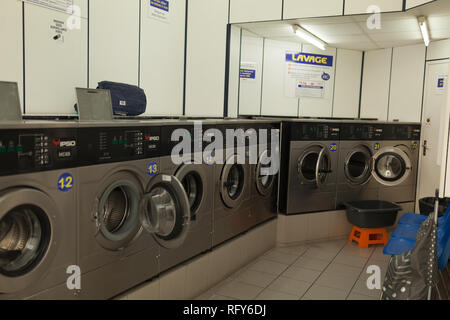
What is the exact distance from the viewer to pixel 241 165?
389 cm

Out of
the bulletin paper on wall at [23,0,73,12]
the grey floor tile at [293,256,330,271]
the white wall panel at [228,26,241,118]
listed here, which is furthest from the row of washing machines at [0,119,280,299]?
the white wall panel at [228,26,241,118]

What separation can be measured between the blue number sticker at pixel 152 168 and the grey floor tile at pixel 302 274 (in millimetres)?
1793

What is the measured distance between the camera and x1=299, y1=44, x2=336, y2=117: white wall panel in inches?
234

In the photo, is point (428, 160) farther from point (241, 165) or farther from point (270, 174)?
point (241, 165)

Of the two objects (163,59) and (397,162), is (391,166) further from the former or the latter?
(163,59)

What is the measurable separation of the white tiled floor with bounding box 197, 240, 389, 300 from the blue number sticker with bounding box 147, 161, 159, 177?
3.91ft

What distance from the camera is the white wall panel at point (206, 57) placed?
4.63 m

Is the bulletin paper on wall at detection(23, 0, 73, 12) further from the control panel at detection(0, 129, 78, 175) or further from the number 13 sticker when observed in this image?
the number 13 sticker

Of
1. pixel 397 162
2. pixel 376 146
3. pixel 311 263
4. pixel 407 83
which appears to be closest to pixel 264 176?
pixel 311 263

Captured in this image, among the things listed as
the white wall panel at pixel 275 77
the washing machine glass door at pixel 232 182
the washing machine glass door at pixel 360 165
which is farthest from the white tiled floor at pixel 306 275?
the white wall panel at pixel 275 77

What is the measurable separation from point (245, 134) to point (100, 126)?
185cm

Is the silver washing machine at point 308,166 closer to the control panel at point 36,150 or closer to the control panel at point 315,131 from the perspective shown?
the control panel at point 315,131

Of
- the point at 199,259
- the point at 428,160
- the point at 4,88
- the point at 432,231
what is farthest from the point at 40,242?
the point at 428,160

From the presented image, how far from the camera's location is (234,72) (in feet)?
17.1
